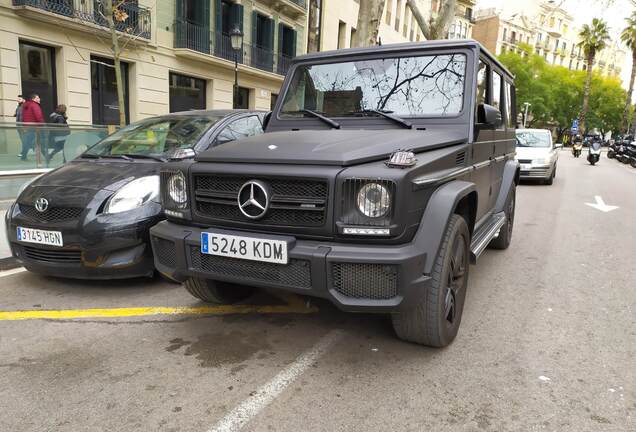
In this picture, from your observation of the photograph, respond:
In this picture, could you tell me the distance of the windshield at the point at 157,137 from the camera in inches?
189

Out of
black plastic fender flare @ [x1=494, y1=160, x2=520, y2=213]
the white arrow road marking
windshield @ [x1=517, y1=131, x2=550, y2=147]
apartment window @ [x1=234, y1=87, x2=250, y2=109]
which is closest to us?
black plastic fender flare @ [x1=494, y1=160, x2=520, y2=213]

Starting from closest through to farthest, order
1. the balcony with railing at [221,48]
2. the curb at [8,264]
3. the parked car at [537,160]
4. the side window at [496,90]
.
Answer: the side window at [496,90], the curb at [8,264], the parked car at [537,160], the balcony with railing at [221,48]

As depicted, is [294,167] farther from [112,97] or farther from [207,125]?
[112,97]

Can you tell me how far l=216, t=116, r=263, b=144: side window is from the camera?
16.4ft

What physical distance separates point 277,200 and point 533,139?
13.6 m

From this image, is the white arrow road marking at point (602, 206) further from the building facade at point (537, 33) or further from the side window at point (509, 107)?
the building facade at point (537, 33)

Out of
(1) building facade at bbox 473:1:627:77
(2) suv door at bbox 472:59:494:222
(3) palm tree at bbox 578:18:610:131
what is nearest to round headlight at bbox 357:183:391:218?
(2) suv door at bbox 472:59:494:222

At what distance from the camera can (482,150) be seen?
401 centimetres

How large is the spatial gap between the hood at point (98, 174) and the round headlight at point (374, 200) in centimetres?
248

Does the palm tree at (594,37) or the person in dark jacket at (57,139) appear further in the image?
the palm tree at (594,37)

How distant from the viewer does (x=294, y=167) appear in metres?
2.71

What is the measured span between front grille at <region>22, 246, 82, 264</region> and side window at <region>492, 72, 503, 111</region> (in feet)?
12.6

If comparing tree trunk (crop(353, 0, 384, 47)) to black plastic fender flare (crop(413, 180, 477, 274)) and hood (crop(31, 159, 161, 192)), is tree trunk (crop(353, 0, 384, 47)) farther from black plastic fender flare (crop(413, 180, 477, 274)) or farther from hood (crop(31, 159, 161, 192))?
black plastic fender flare (crop(413, 180, 477, 274))

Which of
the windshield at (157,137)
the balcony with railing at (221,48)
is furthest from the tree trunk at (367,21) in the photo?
the windshield at (157,137)
